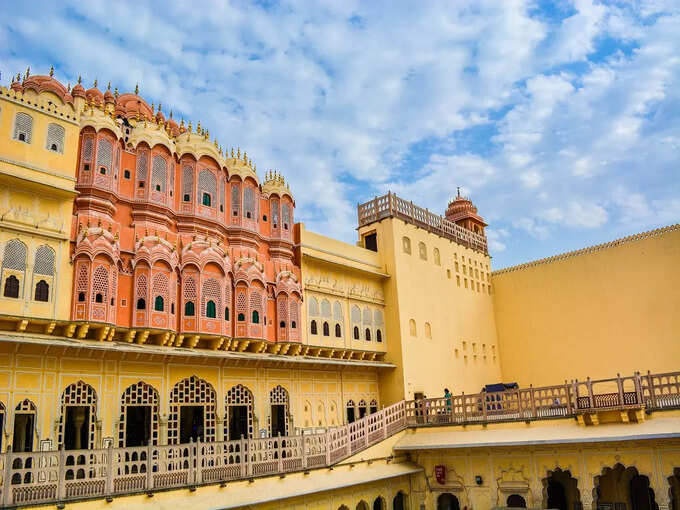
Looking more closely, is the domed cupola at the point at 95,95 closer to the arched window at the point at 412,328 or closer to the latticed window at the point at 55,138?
the latticed window at the point at 55,138

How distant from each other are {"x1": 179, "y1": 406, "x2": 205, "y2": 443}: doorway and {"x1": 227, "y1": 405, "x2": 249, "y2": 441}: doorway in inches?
39.4

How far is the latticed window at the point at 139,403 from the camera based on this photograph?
49.6 feet

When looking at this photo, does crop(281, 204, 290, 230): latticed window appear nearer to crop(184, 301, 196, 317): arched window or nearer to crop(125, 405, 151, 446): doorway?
crop(184, 301, 196, 317): arched window

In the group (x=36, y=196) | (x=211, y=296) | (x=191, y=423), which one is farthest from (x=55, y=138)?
(x=191, y=423)

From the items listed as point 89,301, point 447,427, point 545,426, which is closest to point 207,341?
point 89,301

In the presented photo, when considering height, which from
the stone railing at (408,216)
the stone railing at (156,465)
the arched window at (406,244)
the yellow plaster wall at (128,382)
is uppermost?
the stone railing at (408,216)

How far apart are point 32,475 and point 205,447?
391 centimetres

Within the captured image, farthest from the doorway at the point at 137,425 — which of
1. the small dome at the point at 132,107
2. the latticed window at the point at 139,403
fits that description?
the small dome at the point at 132,107

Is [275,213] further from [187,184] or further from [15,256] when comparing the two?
[15,256]

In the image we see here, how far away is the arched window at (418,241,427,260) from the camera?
26125 millimetres

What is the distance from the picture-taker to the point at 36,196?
1459 cm

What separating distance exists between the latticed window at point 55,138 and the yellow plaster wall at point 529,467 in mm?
14747

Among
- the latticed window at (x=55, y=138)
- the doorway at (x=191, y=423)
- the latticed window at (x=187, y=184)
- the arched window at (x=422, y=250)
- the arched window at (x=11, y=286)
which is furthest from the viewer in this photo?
the arched window at (x=422, y=250)

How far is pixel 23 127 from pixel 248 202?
7345 millimetres
